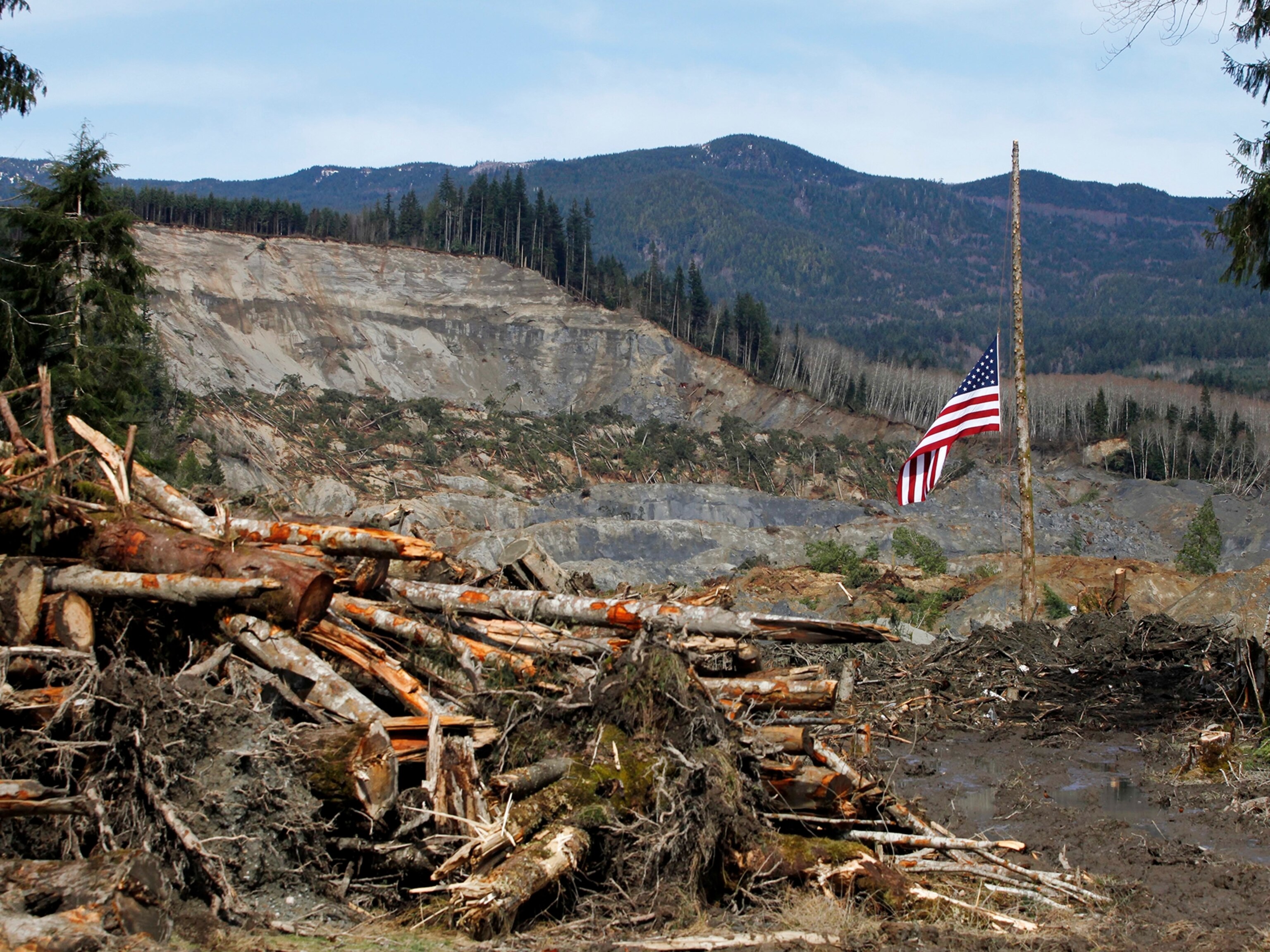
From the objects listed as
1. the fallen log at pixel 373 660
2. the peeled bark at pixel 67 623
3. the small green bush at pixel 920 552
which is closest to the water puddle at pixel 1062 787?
the fallen log at pixel 373 660

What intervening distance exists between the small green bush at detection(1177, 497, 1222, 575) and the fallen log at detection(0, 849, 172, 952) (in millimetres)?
27458

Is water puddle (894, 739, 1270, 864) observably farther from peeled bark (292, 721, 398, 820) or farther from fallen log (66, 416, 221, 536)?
fallen log (66, 416, 221, 536)

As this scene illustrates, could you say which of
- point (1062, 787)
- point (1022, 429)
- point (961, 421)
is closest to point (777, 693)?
point (1062, 787)

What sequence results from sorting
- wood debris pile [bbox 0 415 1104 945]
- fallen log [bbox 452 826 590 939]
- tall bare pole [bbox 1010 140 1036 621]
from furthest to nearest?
1. tall bare pole [bbox 1010 140 1036 621]
2. wood debris pile [bbox 0 415 1104 945]
3. fallen log [bbox 452 826 590 939]

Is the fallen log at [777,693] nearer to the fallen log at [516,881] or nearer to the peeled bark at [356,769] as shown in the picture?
the fallen log at [516,881]

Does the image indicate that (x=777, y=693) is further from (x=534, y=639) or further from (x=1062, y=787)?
(x=1062, y=787)

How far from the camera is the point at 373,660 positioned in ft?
21.1

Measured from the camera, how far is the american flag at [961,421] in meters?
14.7

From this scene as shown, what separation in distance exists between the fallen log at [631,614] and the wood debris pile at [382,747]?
0.03m

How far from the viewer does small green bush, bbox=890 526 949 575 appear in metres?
26.5

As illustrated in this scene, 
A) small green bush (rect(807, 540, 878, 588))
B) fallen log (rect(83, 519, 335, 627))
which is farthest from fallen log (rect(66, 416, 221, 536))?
small green bush (rect(807, 540, 878, 588))

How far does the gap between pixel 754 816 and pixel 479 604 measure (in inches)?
106

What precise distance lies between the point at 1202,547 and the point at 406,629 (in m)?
27.7

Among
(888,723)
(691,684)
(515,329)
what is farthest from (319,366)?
(691,684)
